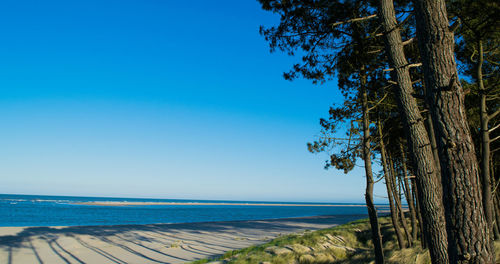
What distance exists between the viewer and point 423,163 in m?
5.03

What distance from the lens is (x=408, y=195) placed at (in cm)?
1271

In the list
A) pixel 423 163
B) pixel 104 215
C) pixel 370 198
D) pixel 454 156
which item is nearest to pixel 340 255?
pixel 370 198

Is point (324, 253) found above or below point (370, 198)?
below

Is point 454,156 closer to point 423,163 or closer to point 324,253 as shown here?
point 423,163

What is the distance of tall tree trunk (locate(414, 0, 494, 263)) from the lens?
342 centimetres

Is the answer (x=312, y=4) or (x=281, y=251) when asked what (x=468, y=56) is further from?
(x=281, y=251)

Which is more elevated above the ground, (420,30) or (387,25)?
(387,25)

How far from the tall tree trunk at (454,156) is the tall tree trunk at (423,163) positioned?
3.22 feet

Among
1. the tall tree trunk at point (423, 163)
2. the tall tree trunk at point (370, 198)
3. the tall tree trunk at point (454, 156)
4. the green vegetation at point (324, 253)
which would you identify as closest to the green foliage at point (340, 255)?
the green vegetation at point (324, 253)

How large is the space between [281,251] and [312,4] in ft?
24.2

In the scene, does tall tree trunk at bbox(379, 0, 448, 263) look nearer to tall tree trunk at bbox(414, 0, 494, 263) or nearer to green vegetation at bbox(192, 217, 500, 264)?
tall tree trunk at bbox(414, 0, 494, 263)

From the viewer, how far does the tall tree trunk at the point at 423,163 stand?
4871mm

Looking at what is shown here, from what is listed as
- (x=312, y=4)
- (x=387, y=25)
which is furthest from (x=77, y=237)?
(x=387, y=25)

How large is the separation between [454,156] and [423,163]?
162 centimetres
